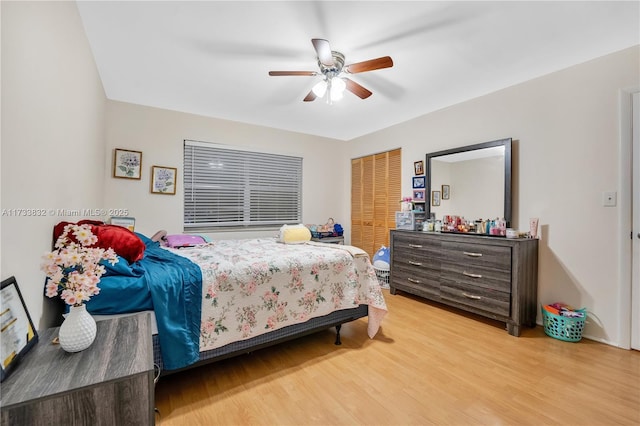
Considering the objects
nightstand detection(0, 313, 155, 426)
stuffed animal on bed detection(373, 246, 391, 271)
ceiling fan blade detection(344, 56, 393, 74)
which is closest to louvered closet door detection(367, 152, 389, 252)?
stuffed animal on bed detection(373, 246, 391, 271)

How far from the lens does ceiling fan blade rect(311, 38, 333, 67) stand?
1.80 m

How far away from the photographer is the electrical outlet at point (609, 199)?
2281 mm

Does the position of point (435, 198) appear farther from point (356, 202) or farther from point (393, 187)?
point (356, 202)

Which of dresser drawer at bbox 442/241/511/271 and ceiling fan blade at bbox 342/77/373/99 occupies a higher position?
ceiling fan blade at bbox 342/77/373/99

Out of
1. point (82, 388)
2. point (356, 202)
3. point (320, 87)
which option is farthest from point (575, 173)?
point (82, 388)

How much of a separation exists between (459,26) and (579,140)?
1.59 metres

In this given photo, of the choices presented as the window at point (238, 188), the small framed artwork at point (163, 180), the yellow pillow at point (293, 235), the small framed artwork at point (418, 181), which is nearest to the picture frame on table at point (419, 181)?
the small framed artwork at point (418, 181)

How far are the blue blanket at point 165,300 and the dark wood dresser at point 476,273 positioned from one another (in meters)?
2.53

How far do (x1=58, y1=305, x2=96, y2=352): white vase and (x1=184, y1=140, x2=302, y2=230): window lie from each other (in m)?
2.89

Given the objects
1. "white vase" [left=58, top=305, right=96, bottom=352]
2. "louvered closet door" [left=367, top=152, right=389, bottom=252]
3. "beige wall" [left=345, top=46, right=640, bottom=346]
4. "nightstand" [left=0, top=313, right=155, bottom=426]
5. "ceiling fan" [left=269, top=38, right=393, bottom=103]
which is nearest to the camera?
"nightstand" [left=0, top=313, right=155, bottom=426]

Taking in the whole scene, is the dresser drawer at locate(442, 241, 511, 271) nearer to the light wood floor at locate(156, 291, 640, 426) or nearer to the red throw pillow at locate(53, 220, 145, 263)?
the light wood floor at locate(156, 291, 640, 426)

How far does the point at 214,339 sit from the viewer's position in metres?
1.71

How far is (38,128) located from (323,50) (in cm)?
163

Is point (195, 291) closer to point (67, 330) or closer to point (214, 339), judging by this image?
point (214, 339)
